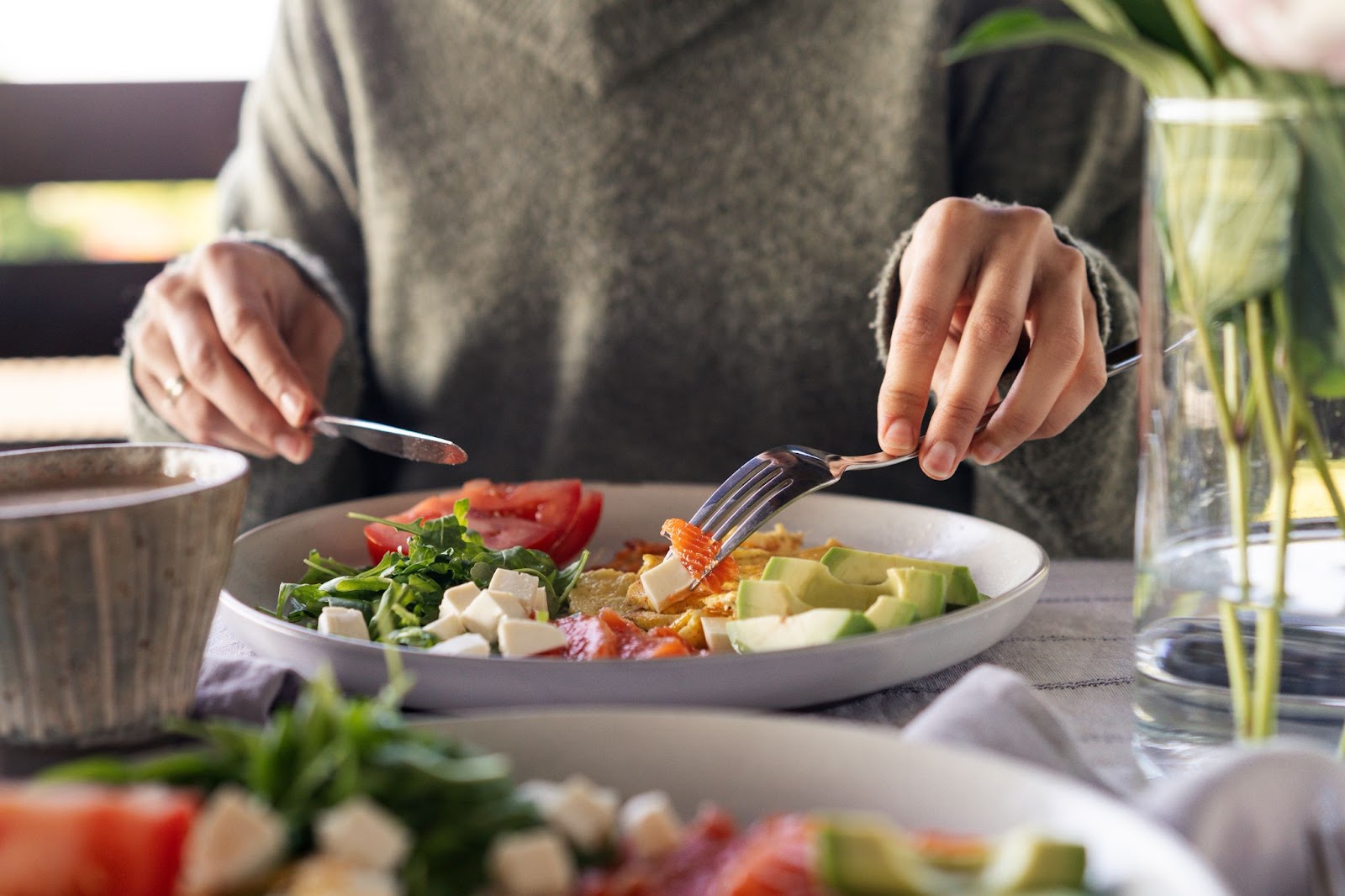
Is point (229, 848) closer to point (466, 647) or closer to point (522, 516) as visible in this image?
point (466, 647)

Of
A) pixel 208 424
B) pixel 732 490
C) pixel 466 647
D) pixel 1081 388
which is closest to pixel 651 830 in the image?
pixel 466 647

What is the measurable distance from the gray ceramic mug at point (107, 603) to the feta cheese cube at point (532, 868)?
0.36m

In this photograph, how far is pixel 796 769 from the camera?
2.06 feet

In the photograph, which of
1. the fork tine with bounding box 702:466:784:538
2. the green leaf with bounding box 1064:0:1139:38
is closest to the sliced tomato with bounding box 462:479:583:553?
→ the fork tine with bounding box 702:466:784:538

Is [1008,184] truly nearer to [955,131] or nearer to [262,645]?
[955,131]

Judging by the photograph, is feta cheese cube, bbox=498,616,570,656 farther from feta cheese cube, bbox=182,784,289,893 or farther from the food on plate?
feta cheese cube, bbox=182,784,289,893

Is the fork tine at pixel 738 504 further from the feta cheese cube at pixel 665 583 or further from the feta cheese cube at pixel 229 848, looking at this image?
the feta cheese cube at pixel 229 848

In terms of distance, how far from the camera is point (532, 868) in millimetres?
500

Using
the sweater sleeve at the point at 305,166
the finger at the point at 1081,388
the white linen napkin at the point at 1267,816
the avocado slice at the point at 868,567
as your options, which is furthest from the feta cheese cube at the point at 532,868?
the sweater sleeve at the point at 305,166

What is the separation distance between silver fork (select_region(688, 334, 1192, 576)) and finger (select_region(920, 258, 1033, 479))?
0.04 m

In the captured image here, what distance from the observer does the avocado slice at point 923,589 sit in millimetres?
1017

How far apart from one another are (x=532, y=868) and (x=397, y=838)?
0.06 m

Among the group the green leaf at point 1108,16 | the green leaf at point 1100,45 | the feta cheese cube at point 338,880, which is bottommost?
the feta cheese cube at point 338,880

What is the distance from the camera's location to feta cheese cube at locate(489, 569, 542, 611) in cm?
108
